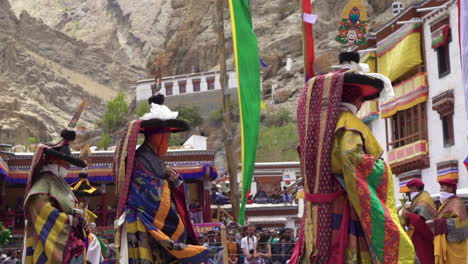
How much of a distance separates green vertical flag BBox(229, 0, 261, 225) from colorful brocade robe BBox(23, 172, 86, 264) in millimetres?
3873

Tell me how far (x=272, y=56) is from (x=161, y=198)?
7877cm

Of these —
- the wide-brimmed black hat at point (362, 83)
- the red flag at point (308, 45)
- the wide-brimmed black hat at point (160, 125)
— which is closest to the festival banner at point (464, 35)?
the wide-brimmed black hat at point (362, 83)

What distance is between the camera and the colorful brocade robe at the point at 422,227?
1023cm

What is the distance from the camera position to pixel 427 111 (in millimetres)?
33969

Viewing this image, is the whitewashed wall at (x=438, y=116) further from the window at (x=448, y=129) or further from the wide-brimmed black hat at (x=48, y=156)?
the wide-brimmed black hat at (x=48, y=156)

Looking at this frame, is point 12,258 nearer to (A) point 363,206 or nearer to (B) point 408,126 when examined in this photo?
(A) point 363,206

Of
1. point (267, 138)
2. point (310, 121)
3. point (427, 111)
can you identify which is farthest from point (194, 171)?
point (267, 138)

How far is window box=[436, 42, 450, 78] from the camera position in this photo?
31891 mm

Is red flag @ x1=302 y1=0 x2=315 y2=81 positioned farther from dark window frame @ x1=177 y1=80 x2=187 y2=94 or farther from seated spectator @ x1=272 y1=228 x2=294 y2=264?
dark window frame @ x1=177 y1=80 x2=187 y2=94

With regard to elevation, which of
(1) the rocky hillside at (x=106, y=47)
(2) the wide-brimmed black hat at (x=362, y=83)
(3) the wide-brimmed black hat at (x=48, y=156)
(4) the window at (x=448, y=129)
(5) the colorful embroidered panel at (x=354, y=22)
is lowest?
(3) the wide-brimmed black hat at (x=48, y=156)

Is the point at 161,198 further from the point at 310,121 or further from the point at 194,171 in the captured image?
the point at 194,171

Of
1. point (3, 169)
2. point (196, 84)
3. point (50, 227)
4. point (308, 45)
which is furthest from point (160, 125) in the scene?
point (196, 84)

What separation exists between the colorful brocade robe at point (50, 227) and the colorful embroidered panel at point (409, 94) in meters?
25.8

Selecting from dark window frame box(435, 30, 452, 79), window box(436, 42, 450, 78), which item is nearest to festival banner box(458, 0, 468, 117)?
dark window frame box(435, 30, 452, 79)
